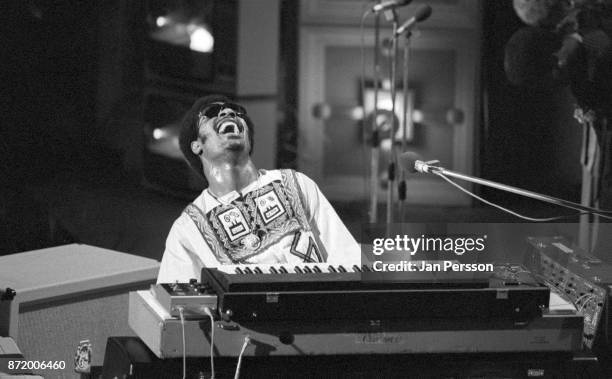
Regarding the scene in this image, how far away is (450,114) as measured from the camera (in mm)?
6484

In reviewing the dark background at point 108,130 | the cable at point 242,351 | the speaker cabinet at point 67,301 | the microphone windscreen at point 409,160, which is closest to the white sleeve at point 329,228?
the speaker cabinet at point 67,301

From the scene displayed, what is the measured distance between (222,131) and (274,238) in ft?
1.49

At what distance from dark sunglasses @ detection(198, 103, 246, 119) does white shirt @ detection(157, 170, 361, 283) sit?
0.26 m

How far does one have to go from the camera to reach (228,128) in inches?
169

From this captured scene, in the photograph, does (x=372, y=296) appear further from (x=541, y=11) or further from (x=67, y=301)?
(x=541, y=11)

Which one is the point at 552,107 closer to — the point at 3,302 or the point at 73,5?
the point at 73,5

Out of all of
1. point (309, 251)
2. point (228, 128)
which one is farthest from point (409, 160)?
point (228, 128)

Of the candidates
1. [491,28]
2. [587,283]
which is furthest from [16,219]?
[587,283]

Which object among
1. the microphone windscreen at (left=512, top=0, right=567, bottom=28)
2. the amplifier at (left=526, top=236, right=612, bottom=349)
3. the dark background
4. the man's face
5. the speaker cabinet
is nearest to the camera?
the amplifier at (left=526, top=236, right=612, bottom=349)

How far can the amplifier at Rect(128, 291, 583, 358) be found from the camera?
2928 millimetres

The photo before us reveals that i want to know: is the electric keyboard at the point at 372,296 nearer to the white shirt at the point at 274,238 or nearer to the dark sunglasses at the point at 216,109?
the white shirt at the point at 274,238

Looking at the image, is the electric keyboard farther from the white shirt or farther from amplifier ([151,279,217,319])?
the white shirt

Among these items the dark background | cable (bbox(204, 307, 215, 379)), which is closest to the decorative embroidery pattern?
cable (bbox(204, 307, 215, 379))

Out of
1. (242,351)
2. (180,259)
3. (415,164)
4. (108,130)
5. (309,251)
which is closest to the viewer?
(242,351)
